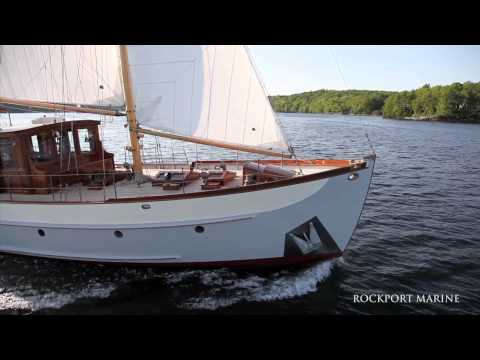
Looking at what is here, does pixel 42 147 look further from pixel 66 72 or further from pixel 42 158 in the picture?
pixel 66 72

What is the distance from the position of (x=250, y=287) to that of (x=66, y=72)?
26.3ft

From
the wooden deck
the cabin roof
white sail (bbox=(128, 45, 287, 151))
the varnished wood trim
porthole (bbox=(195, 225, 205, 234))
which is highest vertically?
white sail (bbox=(128, 45, 287, 151))

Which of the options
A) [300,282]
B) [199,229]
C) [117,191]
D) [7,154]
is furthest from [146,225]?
[7,154]

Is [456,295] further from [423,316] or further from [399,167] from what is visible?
[399,167]

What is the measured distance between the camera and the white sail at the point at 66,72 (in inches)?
367

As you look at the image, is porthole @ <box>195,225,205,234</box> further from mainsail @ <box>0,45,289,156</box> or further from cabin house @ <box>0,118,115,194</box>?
cabin house @ <box>0,118,115,194</box>

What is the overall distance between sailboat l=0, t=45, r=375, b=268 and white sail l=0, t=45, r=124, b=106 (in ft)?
0.11

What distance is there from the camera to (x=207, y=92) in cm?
847

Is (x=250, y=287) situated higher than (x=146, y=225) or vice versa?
(x=146, y=225)

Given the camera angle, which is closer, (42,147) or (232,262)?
(232,262)

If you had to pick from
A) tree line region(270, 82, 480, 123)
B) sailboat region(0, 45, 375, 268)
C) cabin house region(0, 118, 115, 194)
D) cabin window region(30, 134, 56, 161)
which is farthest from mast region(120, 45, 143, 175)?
tree line region(270, 82, 480, 123)

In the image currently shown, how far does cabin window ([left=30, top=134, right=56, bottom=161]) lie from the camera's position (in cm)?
956

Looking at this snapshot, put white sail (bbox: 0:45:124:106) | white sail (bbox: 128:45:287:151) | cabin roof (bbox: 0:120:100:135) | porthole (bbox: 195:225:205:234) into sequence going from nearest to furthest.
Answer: white sail (bbox: 128:45:287:151) → porthole (bbox: 195:225:205:234) → cabin roof (bbox: 0:120:100:135) → white sail (bbox: 0:45:124:106)

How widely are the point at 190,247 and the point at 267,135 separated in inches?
138
